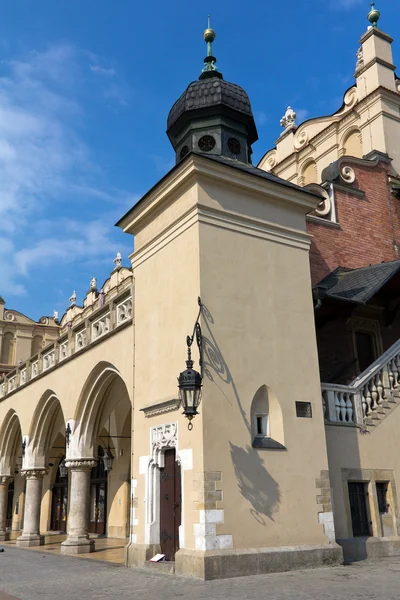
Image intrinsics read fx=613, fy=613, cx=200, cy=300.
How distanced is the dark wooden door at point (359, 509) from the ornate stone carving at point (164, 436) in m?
3.66

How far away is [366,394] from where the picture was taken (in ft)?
41.1

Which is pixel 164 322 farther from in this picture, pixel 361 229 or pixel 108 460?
pixel 108 460

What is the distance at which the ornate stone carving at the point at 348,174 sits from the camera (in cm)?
1710

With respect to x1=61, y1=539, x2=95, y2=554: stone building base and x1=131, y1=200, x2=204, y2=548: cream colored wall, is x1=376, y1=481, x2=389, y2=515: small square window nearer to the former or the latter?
x1=131, y1=200, x2=204, y2=548: cream colored wall

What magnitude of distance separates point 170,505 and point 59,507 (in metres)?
15.1

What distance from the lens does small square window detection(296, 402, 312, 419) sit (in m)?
11.2

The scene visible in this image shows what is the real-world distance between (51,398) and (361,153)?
12.4m

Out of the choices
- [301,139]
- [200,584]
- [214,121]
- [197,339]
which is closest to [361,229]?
[214,121]

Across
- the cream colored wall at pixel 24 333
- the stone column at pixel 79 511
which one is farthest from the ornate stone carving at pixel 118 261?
the stone column at pixel 79 511

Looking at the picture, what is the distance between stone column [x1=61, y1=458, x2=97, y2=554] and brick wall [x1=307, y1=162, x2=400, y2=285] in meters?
7.39

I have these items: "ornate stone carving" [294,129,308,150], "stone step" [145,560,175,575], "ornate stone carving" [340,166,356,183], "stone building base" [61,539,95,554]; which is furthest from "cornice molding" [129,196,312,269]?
"ornate stone carving" [294,129,308,150]

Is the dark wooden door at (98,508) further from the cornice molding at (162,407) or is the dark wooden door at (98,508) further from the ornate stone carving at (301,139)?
the ornate stone carving at (301,139)

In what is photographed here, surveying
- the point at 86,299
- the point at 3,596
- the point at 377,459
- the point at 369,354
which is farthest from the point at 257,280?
the point at 86,299

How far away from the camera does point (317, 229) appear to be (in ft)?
52.2
